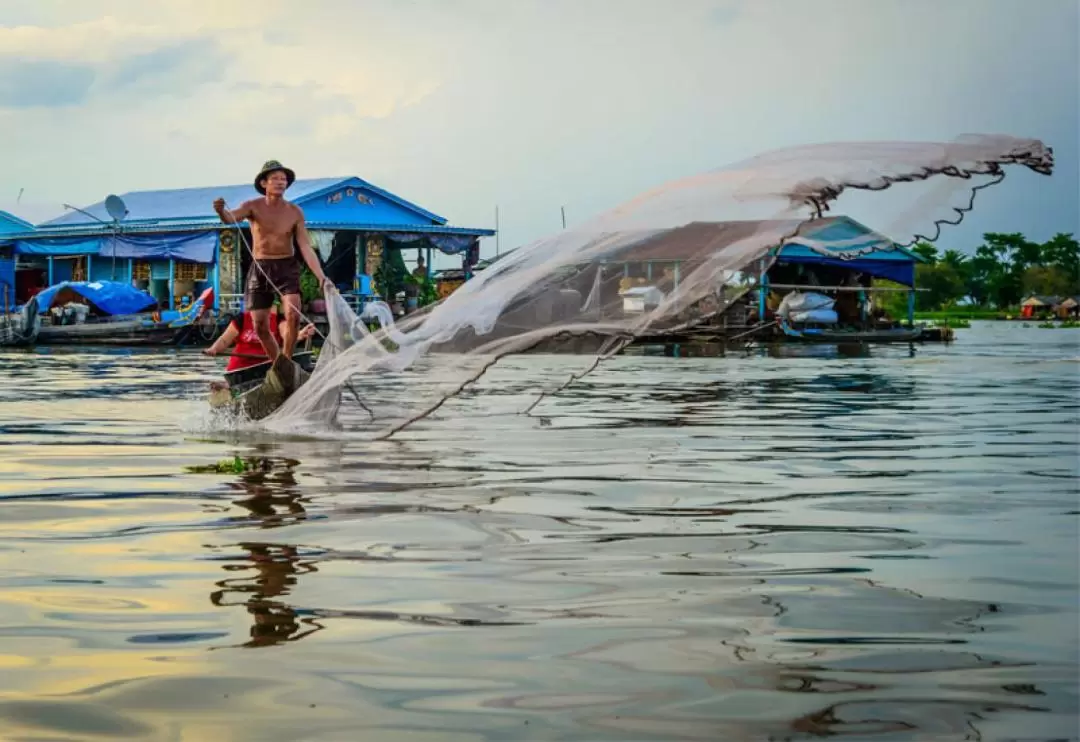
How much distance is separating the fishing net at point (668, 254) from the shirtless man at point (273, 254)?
1.44 metres

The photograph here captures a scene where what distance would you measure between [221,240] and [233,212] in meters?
28.1

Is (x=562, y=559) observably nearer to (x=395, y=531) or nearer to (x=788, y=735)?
(x=395, y=531)

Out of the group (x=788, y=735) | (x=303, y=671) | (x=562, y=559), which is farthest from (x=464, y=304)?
(x=788, y=735)

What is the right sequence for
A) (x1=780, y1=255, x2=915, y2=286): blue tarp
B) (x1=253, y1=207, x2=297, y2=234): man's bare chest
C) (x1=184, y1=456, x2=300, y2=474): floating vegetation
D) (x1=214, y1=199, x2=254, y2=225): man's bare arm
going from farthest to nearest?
1. (x1=780, y1=255, x2=915, y2=286): blue tarp
2. (x1=253, y1=207, x2=297, y2=234): man's bare chest
3. (x1=214, y1=199, x2=254, y2=225): man's bare arm
4. (x1=184, y1=456, x2=300, y2=474): floating vegetation

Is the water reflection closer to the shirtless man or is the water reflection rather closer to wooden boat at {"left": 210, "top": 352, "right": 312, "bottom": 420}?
wooden boat at {"left": 210, "top": 352, "right": 312, "bottom": 420}

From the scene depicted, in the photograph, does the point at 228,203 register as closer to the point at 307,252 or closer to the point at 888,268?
the point at 888,268

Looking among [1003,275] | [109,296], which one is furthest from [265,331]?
[1003,275]

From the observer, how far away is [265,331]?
11516 millimetres

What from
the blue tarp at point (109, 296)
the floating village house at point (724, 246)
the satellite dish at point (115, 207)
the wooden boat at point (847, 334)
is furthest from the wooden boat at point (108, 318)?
the floating village house at point (724, 246)

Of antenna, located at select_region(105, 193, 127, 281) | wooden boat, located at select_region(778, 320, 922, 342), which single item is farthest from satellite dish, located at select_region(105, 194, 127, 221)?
wooden boat, located at select_region(778, 320, 922, 342)

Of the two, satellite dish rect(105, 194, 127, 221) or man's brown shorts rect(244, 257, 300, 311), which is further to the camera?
satellite dish rect(105, 194, 127, 221)

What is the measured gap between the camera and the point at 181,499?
738cm

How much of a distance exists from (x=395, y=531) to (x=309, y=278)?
102 feet

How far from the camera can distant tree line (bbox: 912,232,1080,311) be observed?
131 meters
